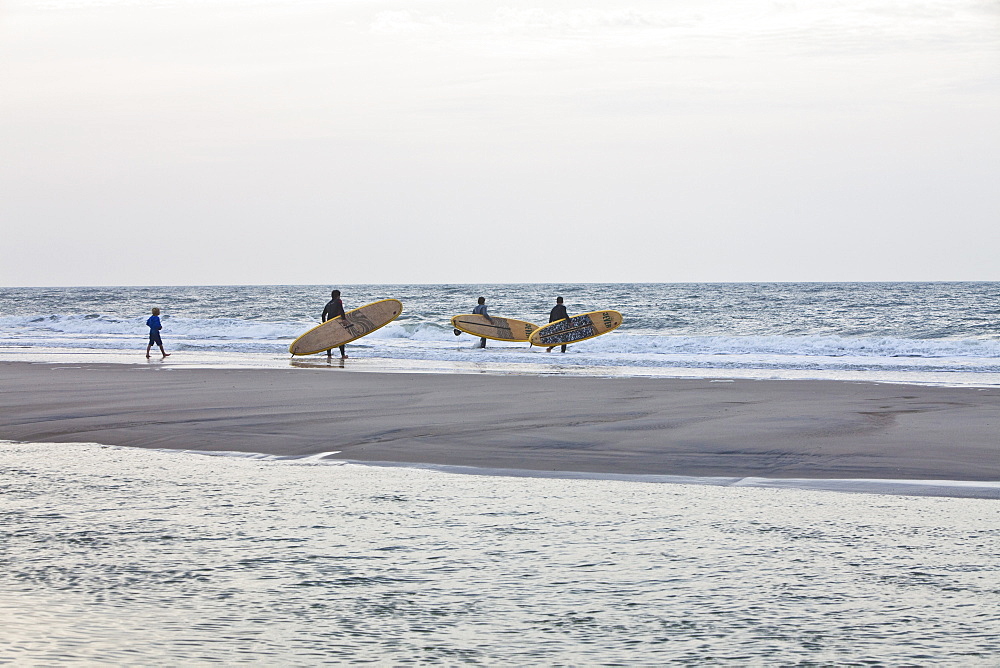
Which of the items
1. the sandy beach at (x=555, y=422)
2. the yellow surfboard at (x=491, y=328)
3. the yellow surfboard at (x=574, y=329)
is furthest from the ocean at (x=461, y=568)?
the yellow surfboard at (x=491, y=328)

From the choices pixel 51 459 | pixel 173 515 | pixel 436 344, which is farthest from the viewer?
pixel 436 344

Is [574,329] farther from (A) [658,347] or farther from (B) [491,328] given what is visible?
(B) [491,328]

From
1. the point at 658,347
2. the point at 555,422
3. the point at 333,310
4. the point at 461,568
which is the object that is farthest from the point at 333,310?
the point at 461,568

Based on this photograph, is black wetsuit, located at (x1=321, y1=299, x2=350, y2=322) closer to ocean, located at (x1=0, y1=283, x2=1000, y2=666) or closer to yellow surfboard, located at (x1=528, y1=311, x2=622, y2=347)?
yellow surfboard, located at (x1=528, y1=311, x2=622, y2=347)

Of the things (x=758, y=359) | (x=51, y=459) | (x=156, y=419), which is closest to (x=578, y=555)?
(x=51, y=459)

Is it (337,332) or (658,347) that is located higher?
(337,332)

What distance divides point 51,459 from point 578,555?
5.26 metres

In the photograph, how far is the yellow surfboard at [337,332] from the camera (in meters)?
25.9

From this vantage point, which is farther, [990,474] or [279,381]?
[279,381]

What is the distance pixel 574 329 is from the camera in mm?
28875

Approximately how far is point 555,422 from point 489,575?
642 centimetres

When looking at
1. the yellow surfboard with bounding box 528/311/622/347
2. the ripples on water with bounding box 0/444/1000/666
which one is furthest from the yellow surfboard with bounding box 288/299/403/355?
the ripples on water with bounding box 0/444/1000/666

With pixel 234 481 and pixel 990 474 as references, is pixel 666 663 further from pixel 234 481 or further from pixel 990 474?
pixel 990 474

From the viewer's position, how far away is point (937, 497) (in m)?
6.52
